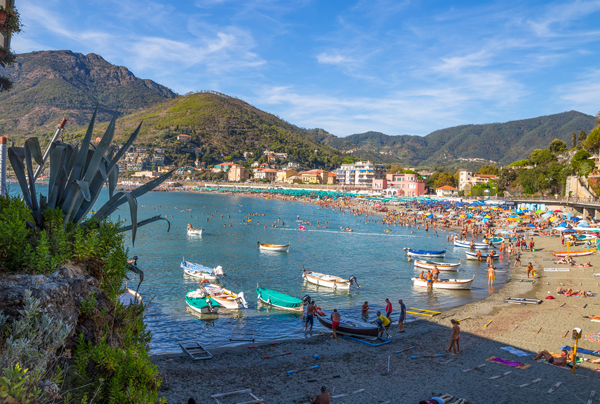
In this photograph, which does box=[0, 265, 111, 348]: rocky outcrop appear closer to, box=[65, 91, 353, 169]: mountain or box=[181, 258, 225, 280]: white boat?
box=[181, 258, 225, 280]: white boat

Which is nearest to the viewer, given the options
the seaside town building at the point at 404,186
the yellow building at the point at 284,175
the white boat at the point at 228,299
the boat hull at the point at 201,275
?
the white boat at the point at 228,299

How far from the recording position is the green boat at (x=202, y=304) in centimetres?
1559

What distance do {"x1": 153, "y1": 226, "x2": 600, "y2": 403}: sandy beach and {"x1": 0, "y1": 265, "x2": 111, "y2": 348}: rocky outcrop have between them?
491 cm

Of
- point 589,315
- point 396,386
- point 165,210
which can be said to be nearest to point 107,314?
point 396,386

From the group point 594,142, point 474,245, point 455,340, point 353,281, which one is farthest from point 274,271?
point 594,142

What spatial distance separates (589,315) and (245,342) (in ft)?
45.3

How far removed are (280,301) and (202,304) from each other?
3.39 meters

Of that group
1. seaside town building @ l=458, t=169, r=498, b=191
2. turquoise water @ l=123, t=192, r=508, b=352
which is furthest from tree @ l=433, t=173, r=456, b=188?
turquoise water @ l=123, t=192, r=508, b=352

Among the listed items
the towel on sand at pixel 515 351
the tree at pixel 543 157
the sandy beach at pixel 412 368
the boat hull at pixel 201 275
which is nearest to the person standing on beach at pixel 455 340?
the sandy beach at pixel 412 368

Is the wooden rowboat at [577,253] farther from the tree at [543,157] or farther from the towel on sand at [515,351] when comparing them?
the tree at [543,157]

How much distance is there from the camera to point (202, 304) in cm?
1575

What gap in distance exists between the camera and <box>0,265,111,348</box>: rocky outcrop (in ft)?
11.8

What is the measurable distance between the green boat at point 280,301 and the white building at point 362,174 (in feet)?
352

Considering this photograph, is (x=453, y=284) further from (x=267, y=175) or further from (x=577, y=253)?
(x=267, y=175)
